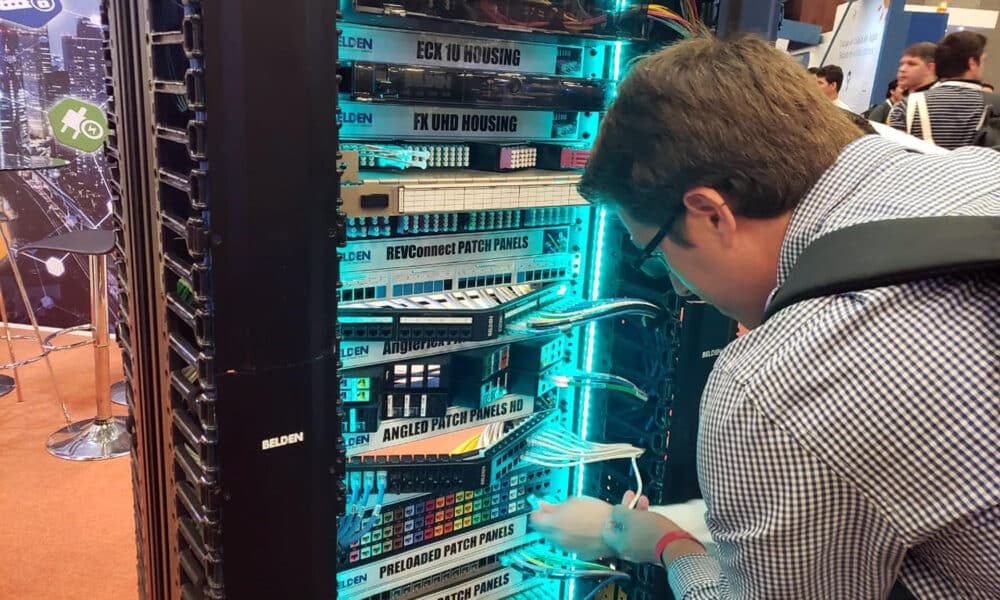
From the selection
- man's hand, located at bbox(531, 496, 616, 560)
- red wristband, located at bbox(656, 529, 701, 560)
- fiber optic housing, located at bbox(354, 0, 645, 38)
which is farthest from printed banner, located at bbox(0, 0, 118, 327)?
red wristband, located at bbox(656, 529, 701, 560)

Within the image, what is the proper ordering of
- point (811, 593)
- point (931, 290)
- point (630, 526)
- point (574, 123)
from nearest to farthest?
1. point (931, 290)
2. point (811, 593)
3. point (630, 526)
4. point (574, 123)

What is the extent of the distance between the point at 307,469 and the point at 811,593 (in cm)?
76

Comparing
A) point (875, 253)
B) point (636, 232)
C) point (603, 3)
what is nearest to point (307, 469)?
point (636, 232)

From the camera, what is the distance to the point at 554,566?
1910mm

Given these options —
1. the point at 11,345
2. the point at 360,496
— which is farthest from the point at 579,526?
the point at 11,345

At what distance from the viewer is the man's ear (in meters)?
1.04

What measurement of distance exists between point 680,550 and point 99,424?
3177 mm

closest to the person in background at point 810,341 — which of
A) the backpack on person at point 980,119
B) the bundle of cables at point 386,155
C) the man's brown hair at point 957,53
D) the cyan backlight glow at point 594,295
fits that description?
the bundle of cables at point 386,155

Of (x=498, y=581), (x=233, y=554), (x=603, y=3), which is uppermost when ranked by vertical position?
(x=603, y=3)

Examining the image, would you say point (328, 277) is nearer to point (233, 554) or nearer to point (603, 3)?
point (233, 554)

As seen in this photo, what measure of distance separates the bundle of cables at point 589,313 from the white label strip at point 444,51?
1.76 feet

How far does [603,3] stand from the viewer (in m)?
1.64

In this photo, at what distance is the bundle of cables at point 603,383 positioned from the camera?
1.86 meters

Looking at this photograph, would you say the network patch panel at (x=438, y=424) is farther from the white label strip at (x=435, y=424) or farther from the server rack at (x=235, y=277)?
the server rack at (x=235, y=277)
